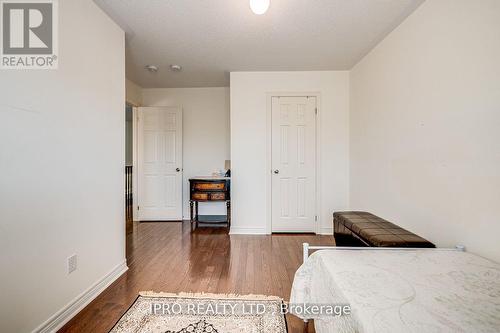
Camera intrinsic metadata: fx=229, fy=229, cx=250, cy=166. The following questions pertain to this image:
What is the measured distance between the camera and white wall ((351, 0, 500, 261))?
4.46 ft

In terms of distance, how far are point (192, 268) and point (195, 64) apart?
2.63 m

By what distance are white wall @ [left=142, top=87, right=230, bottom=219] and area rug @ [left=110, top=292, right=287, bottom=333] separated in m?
2.62

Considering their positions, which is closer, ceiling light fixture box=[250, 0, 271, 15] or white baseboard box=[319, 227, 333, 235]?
ceiling light fixture box=[250, 0, 271, 15]

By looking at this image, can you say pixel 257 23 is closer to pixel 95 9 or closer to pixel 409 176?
pixel 95 9

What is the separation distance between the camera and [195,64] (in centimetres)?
322

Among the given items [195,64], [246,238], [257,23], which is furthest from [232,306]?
[195,64]

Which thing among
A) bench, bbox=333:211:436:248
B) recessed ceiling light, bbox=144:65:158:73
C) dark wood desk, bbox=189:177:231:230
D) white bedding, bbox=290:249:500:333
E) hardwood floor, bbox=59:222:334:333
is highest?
recessed ceiling light, bbox=144:65:158:73

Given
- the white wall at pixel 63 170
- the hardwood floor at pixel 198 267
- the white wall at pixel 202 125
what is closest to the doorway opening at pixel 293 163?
the hardwood floor at pixel 198 267

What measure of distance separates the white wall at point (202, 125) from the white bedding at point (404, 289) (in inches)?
126

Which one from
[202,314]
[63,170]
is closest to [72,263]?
[63,170]

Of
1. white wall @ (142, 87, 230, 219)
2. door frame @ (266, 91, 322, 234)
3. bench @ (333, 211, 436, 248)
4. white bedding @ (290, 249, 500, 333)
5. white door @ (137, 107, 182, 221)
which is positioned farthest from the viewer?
white wall @ (142, 87, 230, 219)

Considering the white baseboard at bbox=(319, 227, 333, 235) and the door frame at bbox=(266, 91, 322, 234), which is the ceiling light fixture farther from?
the white baseboard at bbox=(319, 227, 333, 235)

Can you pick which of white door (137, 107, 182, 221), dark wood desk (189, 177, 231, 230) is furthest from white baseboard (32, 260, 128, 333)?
white door (137, 107, 182, 221)

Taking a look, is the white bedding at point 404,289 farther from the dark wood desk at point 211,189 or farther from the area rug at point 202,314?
the dark wood desk at point 211,189
